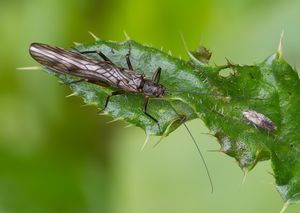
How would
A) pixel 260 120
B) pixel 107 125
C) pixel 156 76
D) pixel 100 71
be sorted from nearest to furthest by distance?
pixel 260 120
pixel 156 76
pixel 100 71
pixel 107 125

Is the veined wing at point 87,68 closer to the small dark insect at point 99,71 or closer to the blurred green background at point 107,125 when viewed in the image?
the small dark insect at point 99,71

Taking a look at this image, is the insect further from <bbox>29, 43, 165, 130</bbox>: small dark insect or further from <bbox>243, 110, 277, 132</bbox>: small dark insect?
<bbox>243, 110, 277, 132</bbox>: small dark insect

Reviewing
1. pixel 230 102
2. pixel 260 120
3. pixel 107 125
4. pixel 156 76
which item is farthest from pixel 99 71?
pixel 107 125

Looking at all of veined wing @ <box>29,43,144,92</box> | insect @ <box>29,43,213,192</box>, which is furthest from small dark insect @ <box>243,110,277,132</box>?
veined wing @ <box>29,43,144,92</box>

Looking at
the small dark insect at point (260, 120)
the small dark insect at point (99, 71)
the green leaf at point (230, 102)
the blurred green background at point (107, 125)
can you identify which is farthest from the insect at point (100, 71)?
the blurred green background at point (107, 125)

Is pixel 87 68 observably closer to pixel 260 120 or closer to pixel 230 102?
pixel 230 102
